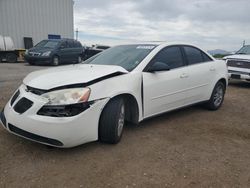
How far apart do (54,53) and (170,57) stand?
40.8 feet

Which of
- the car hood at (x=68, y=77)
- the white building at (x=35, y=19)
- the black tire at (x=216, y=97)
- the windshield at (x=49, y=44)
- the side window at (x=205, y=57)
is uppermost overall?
the white building at (x=35, y=19)

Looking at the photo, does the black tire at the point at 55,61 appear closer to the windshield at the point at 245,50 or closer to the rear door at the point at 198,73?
the windshield at the point at 245,50

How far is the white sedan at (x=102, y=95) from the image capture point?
10.9 ft

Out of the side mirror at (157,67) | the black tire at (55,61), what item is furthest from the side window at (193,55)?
the black tire at (55,61)

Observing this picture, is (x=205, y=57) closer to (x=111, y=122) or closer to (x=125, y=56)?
(x=125, y=56)

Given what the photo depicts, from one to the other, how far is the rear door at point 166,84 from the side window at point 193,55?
22cm

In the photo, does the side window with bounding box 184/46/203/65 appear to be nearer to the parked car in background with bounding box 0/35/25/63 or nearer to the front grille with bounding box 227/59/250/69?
the front grille with bounding box 227/59/250/69

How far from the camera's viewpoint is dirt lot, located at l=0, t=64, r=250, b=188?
9.74ft

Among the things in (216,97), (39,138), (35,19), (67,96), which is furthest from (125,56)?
(35,19)

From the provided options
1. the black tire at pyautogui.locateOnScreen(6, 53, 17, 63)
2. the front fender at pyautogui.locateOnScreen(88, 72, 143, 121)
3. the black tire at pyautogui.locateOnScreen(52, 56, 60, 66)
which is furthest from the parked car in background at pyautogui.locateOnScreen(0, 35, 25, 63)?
the front fender at pyautogui.locateOnScreen(88, 72, 143, 121)

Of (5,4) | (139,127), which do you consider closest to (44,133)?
(139,127)

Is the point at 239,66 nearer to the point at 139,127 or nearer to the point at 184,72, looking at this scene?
the point at 184,72

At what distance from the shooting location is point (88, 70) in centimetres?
400

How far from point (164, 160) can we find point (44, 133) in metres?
1.45
